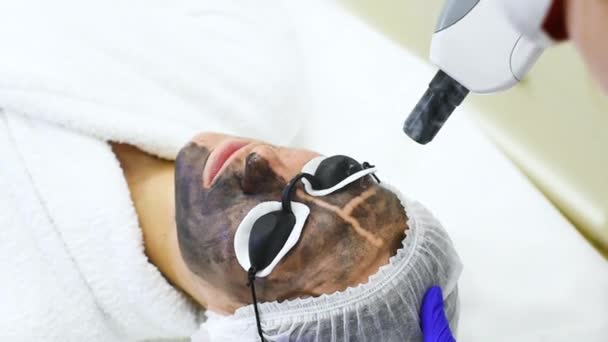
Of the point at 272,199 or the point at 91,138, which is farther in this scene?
the point at 91,138

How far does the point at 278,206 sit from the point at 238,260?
0.31ft

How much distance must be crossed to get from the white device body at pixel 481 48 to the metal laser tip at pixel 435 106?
0.05ft

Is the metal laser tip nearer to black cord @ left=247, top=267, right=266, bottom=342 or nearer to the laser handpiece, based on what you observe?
the laser handpiece

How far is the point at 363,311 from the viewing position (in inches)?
32.5

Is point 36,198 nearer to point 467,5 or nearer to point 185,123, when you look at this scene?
point 185,123

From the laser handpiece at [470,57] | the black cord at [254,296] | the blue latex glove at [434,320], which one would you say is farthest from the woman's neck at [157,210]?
the laser handpiece at [470,57]

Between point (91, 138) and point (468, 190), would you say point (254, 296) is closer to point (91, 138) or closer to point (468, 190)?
point (91, 138)

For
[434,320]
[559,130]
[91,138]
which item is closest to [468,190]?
[559,130]

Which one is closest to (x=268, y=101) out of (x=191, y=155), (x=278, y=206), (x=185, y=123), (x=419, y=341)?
(x=185, y=123)

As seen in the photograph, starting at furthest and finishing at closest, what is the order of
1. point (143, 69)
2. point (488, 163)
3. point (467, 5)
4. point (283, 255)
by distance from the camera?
point (488, 163) → point (143, 69) → point (283, 255) → point (467, 5)

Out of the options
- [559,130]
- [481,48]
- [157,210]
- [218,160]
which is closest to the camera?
[481,48]

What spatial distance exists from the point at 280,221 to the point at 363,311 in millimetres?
167

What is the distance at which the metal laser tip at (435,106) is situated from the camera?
708mm

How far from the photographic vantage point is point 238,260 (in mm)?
869
